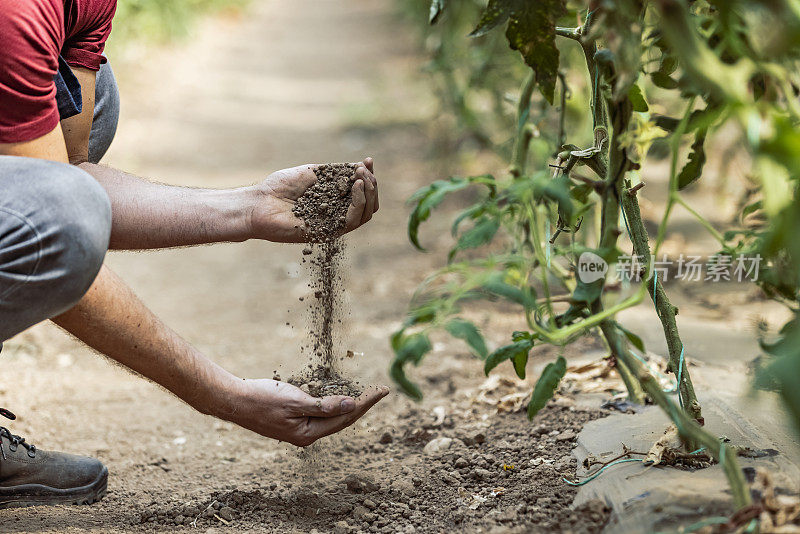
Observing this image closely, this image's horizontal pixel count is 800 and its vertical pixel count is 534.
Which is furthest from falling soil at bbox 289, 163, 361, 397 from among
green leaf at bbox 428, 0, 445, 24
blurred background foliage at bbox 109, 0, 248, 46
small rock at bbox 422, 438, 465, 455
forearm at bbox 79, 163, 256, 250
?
blurred background foliage at bbox 109, 0, 248, 46

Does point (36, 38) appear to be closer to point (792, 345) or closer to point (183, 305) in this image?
point (792, 345)

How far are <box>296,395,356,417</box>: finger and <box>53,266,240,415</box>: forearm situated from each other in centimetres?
14

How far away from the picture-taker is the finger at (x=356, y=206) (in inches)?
62.9

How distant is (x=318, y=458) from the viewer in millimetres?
1761

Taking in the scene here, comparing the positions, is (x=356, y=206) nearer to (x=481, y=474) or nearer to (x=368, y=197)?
(x=368, y=197)

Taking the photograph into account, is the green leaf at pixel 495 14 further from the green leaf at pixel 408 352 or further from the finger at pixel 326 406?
the finger at pixel 326 406

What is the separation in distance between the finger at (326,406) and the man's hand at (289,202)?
1.14ft

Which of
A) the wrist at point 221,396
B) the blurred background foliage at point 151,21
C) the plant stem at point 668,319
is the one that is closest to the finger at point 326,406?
the wrist at point 221,396

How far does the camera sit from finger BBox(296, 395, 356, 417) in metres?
1.51

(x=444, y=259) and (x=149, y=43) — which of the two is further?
(x=149, y=43)

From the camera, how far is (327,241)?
5.51 ft

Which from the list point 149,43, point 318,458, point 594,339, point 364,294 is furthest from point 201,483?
point 149,43

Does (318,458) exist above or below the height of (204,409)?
below

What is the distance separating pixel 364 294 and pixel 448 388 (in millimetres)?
882
